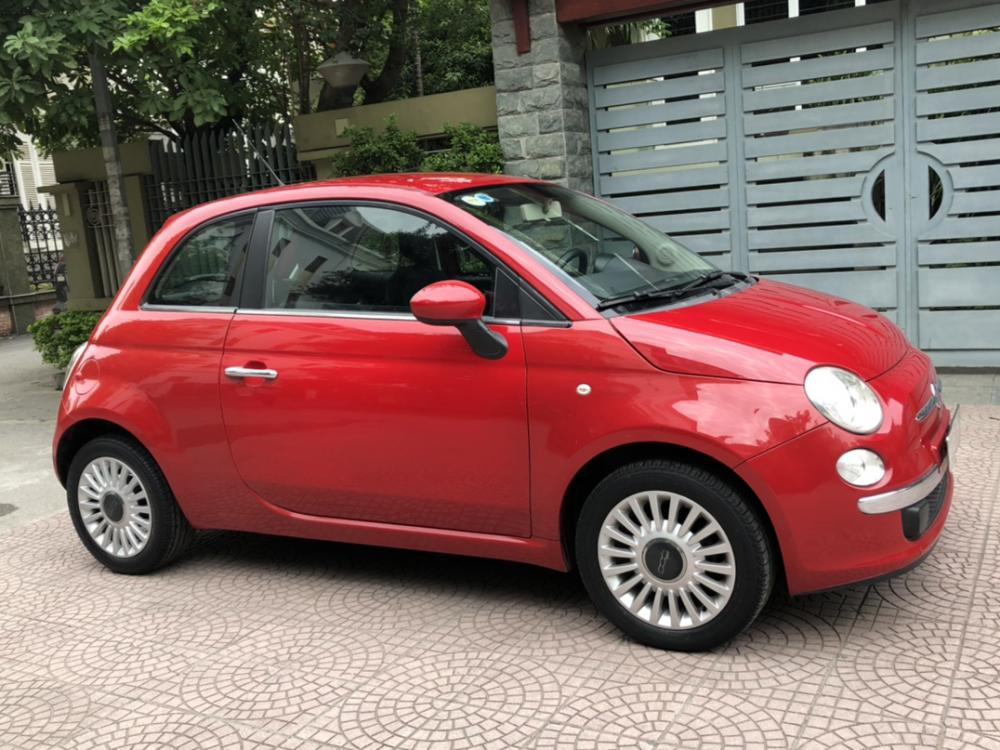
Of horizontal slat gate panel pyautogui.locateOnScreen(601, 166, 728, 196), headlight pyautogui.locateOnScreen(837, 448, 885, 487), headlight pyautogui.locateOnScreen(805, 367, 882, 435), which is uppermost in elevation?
horizontal slat gate panel pyautogui.locateOnScreen(601, 166, 728, 196)

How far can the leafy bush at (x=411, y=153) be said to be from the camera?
8609 millimetres

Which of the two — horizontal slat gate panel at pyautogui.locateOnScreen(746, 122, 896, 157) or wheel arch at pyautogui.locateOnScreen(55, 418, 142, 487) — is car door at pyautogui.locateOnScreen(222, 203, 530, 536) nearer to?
wheel arch at pyautogui.locateOnScreen(55, 418, 142, 487)

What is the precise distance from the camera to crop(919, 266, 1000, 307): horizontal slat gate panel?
7629 millimetres

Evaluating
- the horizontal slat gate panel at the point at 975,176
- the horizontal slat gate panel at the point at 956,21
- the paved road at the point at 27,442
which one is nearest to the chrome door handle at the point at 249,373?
the paved road at the point at 27,442

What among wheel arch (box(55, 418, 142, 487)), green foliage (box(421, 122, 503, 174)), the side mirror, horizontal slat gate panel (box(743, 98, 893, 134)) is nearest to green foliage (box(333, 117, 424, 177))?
green foliage (box(421, 122, 503, 174))

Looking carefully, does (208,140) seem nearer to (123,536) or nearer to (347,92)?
(347,92)

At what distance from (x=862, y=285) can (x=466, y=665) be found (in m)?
5.63

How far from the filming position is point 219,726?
334 cm

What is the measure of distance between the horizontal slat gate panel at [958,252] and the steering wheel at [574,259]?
4.79m

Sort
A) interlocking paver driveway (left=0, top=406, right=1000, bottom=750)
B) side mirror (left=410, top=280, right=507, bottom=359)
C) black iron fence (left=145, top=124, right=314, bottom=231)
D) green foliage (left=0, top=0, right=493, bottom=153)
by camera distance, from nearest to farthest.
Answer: interlocking paver driveway (left=0, top=406, right=1000, bottom=750) → side mirror (left=410, top=280, right=507, bottom=359) → green foliage (left=0, top=0, right=493, bottom=153) → black iron fence (left=145, top=124, right=314, bottom=231)

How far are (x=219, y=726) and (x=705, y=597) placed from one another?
1715 millimetres

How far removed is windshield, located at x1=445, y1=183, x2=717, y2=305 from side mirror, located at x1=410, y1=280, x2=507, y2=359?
15.1 inches

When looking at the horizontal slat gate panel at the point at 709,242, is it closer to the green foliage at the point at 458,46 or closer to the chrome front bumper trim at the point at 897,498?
the chrome front bumper trim at the point at 897,498

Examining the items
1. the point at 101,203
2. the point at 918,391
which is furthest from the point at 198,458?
the point at 101,203
